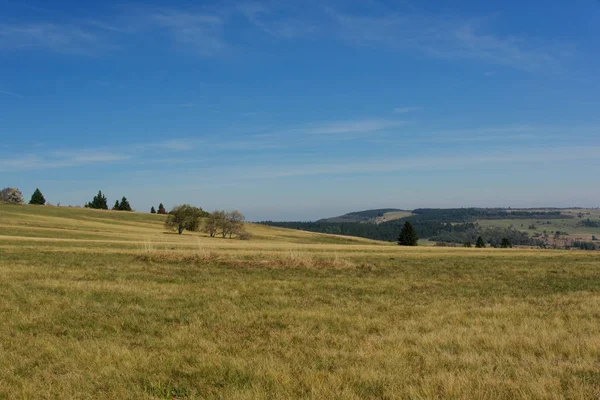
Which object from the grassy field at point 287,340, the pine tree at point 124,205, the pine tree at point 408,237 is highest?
the pine tree at point 124,205

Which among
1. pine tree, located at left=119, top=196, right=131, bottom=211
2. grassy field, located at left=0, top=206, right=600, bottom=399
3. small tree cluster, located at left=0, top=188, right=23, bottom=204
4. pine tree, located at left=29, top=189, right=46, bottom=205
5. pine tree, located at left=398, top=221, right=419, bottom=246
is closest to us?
grassy field, located at left=0, top=206, right=600, bottom=399

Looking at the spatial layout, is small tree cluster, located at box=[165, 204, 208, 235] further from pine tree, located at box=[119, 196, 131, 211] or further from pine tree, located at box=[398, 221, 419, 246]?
pine tree, located at box=[119, 196, 131, 211]

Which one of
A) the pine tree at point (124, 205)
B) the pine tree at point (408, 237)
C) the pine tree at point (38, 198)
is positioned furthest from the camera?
the pine tree at point (124, 205)

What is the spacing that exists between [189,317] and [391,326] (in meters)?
4.75

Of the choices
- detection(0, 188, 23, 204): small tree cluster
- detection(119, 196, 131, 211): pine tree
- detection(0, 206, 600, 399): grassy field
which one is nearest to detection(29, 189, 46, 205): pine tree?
detection(0, 188, 23, 204): small tree cluster

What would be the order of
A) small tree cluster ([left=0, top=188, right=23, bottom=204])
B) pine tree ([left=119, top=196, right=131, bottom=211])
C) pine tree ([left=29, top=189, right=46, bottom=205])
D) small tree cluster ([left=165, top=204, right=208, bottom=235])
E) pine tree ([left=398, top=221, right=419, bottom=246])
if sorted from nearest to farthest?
small tree cluster ([left=165, top=204, right=208, bottom=235])
pine tree ([left=398, top=221, right=419, bottom=246])
small tree cluster ([left=0, top=188, right=23, bottom=204])
pine tree ([left=29, top=189, right=46, bottom=205])
pine tree ([left=119, top=196, right=131, bottom=211])

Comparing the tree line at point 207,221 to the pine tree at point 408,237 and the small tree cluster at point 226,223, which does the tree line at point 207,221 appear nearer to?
the small tree cluster at point 226,223

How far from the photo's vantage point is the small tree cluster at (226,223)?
9494 centimetres

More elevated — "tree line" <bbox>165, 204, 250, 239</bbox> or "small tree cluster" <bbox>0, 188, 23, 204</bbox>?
"small tree cluster" <bbox>0, 188, 23, 204</bbox>

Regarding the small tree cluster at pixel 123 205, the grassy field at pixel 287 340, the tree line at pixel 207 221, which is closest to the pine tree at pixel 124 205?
the small tree cluster at pixel 123 205

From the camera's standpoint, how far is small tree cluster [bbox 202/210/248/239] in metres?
94.9

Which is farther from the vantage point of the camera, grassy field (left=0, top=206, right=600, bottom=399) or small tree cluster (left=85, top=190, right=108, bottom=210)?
small tree cluster (left=85, top=190, right=108, bottom=210)

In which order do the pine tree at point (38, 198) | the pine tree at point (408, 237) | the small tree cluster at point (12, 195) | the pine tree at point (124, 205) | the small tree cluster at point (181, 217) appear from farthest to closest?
the pine tree at point (124, 205)
the pine tree at point (38, 198)
the small tree cluster at point (12, 195)
the pine tree at point (408, 237)
the small tree cluster at point (181, 217)

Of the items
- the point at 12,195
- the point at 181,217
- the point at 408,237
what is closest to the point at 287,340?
the point at 181,217
